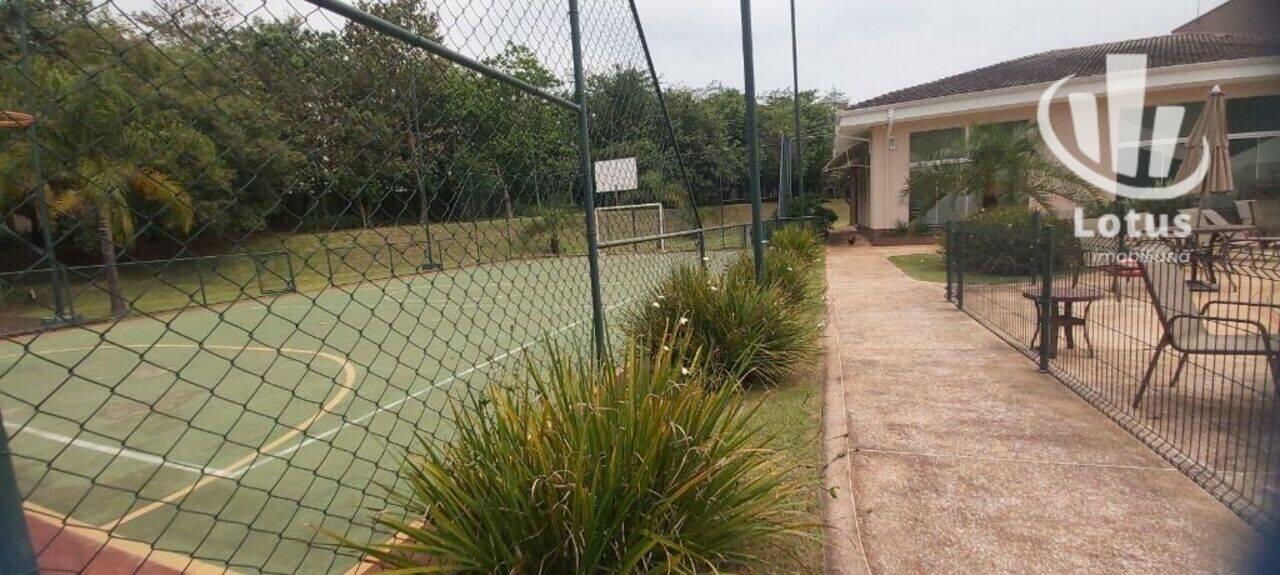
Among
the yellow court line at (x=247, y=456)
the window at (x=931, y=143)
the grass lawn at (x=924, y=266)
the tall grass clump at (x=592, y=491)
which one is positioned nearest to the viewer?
the tall grass clump at (x=592, y=491)

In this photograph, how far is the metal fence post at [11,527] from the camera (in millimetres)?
1224

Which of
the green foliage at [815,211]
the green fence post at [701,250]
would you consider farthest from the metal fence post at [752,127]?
the green foliage at [815,211]

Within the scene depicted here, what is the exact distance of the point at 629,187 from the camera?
5.60 m

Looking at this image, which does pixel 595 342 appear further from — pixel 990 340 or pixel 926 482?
pixel 990 340

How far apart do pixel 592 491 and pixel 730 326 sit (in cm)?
322

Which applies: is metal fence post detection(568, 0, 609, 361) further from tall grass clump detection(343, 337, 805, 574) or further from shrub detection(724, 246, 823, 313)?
shrub detection(724, 246, 823, 313)

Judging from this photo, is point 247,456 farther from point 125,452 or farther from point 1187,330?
point 1187,330

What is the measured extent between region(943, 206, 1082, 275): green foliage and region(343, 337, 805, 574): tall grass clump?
3.79m

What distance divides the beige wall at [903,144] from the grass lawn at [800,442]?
15.2 meters

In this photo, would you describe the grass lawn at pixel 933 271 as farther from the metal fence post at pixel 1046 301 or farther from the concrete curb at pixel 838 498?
the concrete curb at pixel 838 498

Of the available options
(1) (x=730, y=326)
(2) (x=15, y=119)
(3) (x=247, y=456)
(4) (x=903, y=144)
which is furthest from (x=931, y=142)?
(2) (x=15, y=119)

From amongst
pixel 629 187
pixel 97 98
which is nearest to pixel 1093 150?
pixel 629 187

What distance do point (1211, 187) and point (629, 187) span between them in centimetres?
904

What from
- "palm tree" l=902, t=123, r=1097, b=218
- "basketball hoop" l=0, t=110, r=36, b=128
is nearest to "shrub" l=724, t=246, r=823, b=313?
"basketball hoop" l=0, t=110, r=36, b=128
